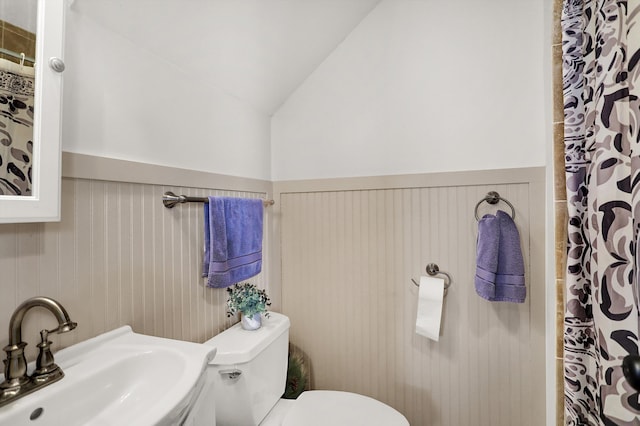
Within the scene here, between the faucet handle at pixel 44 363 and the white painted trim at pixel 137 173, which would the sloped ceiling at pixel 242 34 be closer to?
the white painted trim at pixel 137 173

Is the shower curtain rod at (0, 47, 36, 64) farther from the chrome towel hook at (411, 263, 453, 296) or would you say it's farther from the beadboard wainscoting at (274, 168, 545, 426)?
the chrome towel hook at (411, 263, 453, 296)

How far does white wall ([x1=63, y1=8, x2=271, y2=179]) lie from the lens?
920 millimetres

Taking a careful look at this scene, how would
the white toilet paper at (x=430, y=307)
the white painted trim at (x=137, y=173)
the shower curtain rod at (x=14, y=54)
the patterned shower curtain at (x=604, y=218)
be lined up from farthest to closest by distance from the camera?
the white toilet paper at (x=430, y=307), the white painted trim at (x=137, y=173), the shower curtain rod at (x=14, y=54), the patterned shower curtain at (x=604, y=218)

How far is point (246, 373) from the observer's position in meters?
1.20

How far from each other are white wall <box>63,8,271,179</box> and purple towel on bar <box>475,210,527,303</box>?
1.19 metres

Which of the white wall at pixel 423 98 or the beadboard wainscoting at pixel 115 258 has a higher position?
the white wall at pixel 423 98

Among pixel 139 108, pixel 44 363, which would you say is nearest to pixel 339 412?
pixel 44 363

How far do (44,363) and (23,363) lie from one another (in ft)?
0.13

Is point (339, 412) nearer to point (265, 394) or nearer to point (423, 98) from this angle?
point (265, 394)

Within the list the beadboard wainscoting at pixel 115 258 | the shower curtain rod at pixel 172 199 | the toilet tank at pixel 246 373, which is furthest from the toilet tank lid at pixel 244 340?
the shower curtain rod at pixel 172 199

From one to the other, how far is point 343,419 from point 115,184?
47.9 inches

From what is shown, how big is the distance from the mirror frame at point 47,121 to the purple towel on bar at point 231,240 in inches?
21.9

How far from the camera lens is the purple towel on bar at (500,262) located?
1321 millimetres

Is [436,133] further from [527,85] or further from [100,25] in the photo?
[100,25]
